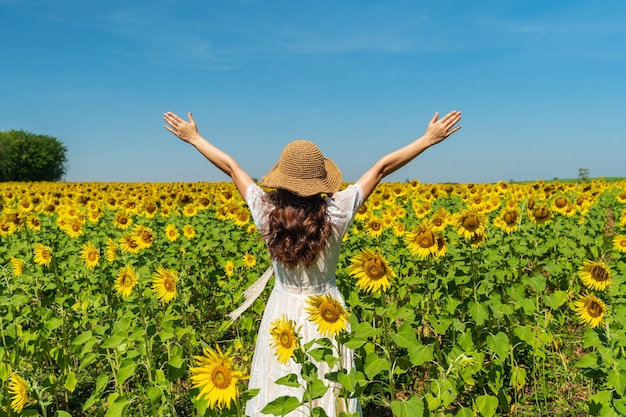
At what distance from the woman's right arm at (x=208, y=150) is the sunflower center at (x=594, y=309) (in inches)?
98.2

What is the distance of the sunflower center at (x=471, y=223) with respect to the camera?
3213mm

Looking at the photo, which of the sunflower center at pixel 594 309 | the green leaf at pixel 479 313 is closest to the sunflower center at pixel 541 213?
the sunflower center at pixel 594 309

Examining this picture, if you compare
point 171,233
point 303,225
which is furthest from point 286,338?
point 171,233

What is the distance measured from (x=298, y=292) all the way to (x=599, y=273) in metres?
2.43

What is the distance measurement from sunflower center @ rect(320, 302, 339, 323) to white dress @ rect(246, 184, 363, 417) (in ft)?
2.50

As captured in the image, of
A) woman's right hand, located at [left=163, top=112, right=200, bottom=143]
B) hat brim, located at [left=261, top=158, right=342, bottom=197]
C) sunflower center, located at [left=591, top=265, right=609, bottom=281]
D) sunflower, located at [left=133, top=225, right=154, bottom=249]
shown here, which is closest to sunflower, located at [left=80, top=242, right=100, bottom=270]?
sunflower, located at [left=133, top=225, right=154, bottom=249]

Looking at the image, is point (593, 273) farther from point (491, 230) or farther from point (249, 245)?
point (249, 245)

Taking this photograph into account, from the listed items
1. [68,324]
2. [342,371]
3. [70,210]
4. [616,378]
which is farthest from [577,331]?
[70,210]

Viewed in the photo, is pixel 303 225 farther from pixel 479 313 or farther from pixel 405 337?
pixel 479 313

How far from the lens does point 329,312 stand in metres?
1.88

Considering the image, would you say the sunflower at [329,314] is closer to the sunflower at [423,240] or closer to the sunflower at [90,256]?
the sunflower at [423,240]

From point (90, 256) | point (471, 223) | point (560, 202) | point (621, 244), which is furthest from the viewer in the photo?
point (560, 202)

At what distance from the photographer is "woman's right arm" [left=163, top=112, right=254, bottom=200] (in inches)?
118

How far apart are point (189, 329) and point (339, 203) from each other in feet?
4.48
